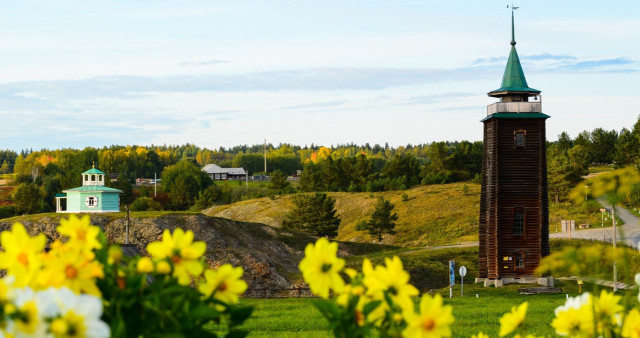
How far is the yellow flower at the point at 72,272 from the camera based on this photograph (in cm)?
241

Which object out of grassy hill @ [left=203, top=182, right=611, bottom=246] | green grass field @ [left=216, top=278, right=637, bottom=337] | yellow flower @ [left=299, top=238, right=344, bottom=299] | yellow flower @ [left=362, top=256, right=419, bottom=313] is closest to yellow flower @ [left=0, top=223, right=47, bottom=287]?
yellow flower @ [left=299, top=238, right=344, bottom=299]

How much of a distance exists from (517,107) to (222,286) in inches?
1497

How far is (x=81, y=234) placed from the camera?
262 centimetres

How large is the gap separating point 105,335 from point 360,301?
3.15ft

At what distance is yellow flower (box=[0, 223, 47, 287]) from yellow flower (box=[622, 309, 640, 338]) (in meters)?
2.35

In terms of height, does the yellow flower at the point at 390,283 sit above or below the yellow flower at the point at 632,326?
above

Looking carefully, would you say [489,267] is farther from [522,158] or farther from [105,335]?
[105,335]

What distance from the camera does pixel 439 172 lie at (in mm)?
90625

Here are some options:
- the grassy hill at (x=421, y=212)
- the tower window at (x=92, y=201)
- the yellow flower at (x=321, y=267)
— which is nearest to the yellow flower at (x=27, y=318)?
the yellow flower at (x=321, y=267)

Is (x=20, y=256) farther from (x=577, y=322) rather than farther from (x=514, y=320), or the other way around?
(x=577, y=322)

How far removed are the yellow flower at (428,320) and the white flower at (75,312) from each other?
1018 mm

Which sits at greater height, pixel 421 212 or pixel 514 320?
pixel 514 320

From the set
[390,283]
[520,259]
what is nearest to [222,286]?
[390,283]

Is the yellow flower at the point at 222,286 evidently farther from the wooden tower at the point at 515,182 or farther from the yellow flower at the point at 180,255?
the wooden tower at the point at 515,182
